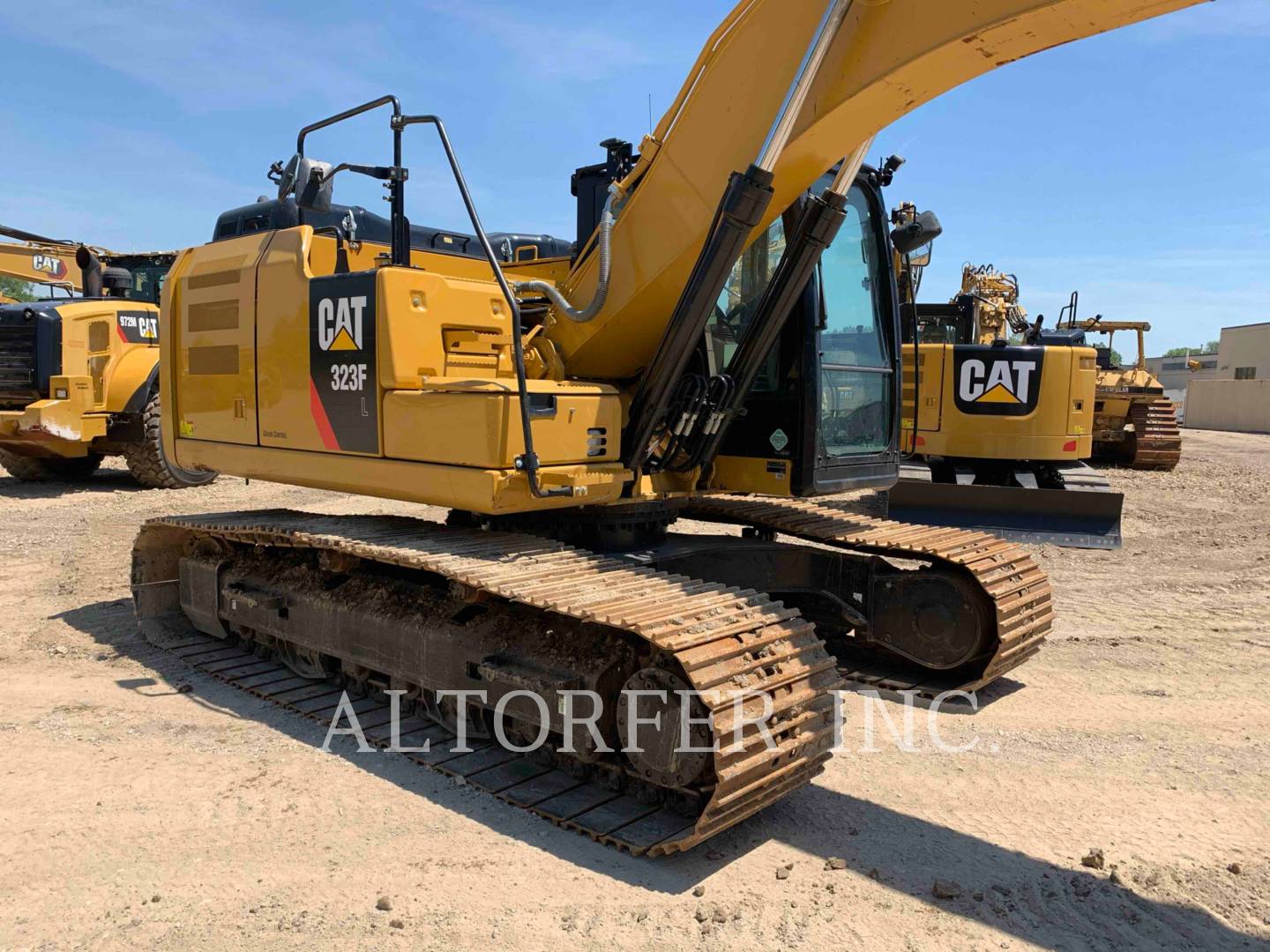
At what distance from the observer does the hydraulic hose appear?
4.59 metres

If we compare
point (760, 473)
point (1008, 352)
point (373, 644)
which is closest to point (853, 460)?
point (760, 473)

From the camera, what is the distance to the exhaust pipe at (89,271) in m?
13.5

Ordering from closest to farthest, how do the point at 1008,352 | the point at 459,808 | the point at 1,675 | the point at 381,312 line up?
the point at 459,808, the point at 381,312, the point at 1,675, the point at 1008,352

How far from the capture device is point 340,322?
4840 mm

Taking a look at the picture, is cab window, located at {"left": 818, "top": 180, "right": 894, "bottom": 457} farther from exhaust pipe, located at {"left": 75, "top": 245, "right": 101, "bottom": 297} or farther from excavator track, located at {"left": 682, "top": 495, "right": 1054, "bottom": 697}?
exhaust pipe, located at {"left": 75, "top": 245, "right": 101, "bottom": 297}

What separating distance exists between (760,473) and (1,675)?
4341mm

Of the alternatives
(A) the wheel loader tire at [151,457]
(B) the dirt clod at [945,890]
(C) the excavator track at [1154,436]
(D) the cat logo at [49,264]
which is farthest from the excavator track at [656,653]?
(C) the excavator track at [1154,436]

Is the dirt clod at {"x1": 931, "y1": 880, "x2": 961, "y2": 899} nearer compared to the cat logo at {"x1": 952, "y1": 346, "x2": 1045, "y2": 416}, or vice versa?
the dirt clod at {"x1": 931, "y1": 880, "x2": 961, "y2": 899}

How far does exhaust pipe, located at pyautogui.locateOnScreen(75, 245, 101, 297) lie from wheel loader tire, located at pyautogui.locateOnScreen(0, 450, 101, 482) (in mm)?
2284

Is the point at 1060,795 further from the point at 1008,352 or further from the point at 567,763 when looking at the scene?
the point at 1008,352

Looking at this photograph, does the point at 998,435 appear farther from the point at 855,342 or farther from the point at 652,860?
the point at 652,860

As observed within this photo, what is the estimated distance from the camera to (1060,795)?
4145 mm

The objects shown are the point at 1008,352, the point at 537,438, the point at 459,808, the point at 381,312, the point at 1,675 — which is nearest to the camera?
the point at 459,808


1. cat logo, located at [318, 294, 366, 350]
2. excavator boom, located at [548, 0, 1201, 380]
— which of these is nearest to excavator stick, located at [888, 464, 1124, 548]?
excavator boom, located at [548, 0, 1201, 380]
